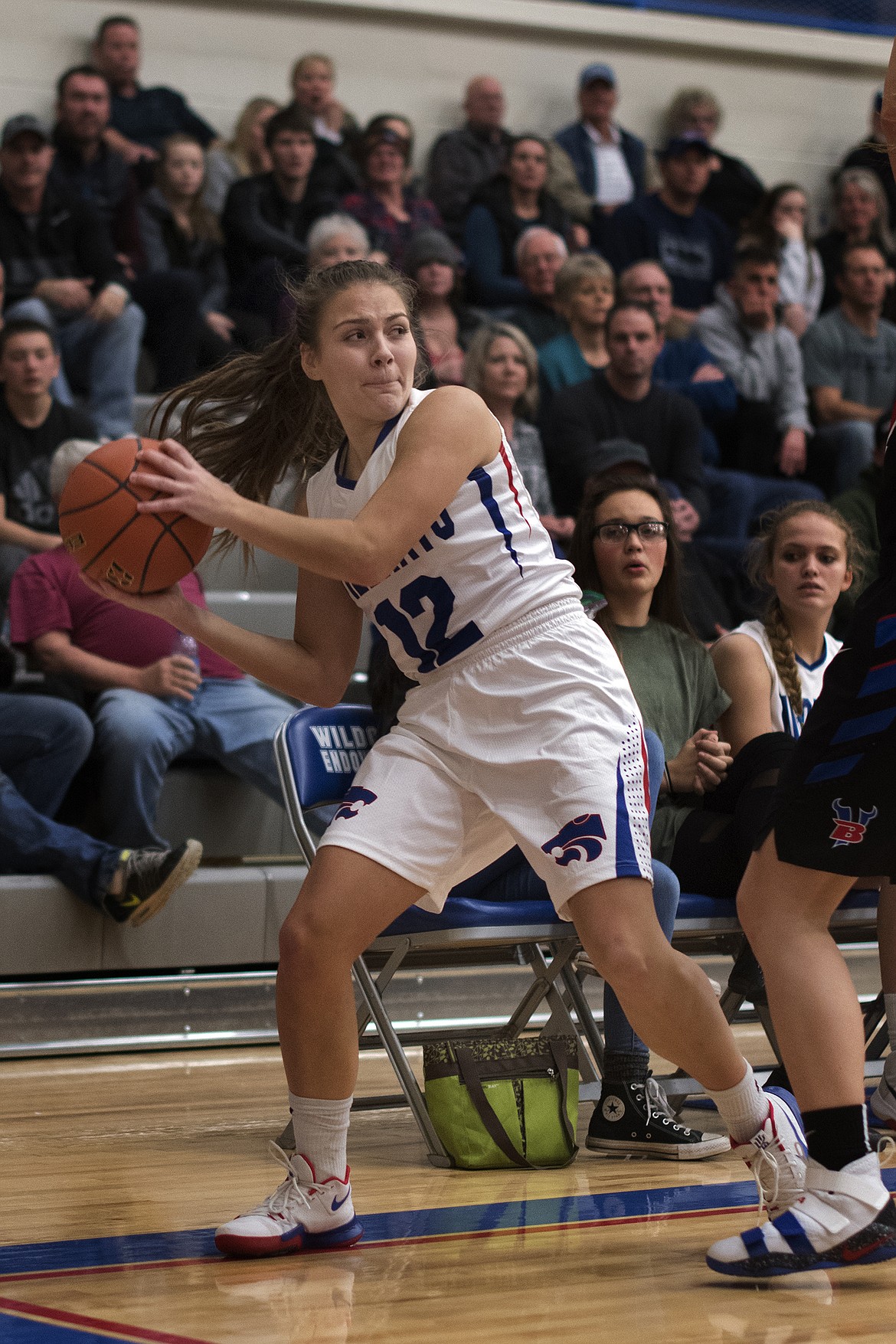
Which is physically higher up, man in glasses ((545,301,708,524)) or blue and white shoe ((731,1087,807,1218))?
man in glasses ((545,301,708,524))

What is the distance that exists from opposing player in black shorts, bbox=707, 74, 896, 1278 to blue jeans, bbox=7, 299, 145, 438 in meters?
4.90

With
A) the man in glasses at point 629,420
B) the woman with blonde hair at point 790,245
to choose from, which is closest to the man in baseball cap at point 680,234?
the woman with blonde hair at point 790,245

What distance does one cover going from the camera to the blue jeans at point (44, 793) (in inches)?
180

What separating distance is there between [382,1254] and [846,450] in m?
6.01

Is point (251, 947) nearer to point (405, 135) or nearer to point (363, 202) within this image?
point (363, 202)

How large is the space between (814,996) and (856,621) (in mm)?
548

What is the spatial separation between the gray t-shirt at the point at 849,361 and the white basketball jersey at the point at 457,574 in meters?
5.99

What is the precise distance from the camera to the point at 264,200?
7.83 m

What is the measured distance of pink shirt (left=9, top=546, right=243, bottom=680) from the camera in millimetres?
5016

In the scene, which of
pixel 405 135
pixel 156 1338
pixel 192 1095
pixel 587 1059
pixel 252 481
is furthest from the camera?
pixel 405 135

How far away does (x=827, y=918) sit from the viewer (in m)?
2.33

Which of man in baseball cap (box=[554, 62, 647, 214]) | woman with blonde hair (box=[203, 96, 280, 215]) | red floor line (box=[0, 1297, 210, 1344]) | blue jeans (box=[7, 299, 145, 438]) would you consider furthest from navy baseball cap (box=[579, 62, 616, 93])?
red floor line (box=[0, 1297, 210, 1344])

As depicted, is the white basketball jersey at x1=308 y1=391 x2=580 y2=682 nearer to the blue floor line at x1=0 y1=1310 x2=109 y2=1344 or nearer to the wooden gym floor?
the wooden gym floor

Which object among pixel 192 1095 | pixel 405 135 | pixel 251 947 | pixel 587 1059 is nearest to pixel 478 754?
pixel 587 1059
